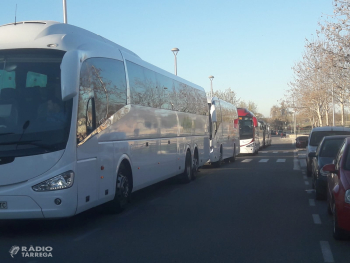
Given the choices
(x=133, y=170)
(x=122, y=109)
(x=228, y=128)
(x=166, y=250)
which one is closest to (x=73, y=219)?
(x=133, y=170)

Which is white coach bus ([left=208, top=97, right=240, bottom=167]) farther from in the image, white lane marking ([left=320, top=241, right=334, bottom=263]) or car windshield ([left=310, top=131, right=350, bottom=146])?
white lane marking ([left=320, top=241, right=334, bottom=263])

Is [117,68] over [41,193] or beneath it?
over

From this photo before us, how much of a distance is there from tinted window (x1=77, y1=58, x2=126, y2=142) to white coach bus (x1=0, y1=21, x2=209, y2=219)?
2 centimetres

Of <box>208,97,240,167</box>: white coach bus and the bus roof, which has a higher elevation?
the bus roof

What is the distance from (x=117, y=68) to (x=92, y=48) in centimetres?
123

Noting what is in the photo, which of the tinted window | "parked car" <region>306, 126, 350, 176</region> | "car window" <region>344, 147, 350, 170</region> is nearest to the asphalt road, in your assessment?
"car window" <region>344, 147, 350, 170</region>

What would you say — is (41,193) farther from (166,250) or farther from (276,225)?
(276,225)

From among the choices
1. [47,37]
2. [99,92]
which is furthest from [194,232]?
[47,37]

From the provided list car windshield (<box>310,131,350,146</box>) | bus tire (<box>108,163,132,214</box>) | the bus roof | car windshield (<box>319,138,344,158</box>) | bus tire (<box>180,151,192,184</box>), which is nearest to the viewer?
the bus roof

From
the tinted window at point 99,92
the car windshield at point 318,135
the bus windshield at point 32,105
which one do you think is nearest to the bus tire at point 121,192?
the tinted window at point 99,92

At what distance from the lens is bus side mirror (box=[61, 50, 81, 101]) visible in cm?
691

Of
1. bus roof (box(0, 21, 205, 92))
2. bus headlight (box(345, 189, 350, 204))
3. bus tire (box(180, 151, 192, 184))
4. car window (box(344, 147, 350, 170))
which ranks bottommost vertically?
bus tire (box(180, 151, 192, 184))

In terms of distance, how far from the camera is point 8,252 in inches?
249

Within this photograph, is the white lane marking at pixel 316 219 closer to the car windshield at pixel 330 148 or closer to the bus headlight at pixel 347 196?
the bus headlight at pixel 347 196
